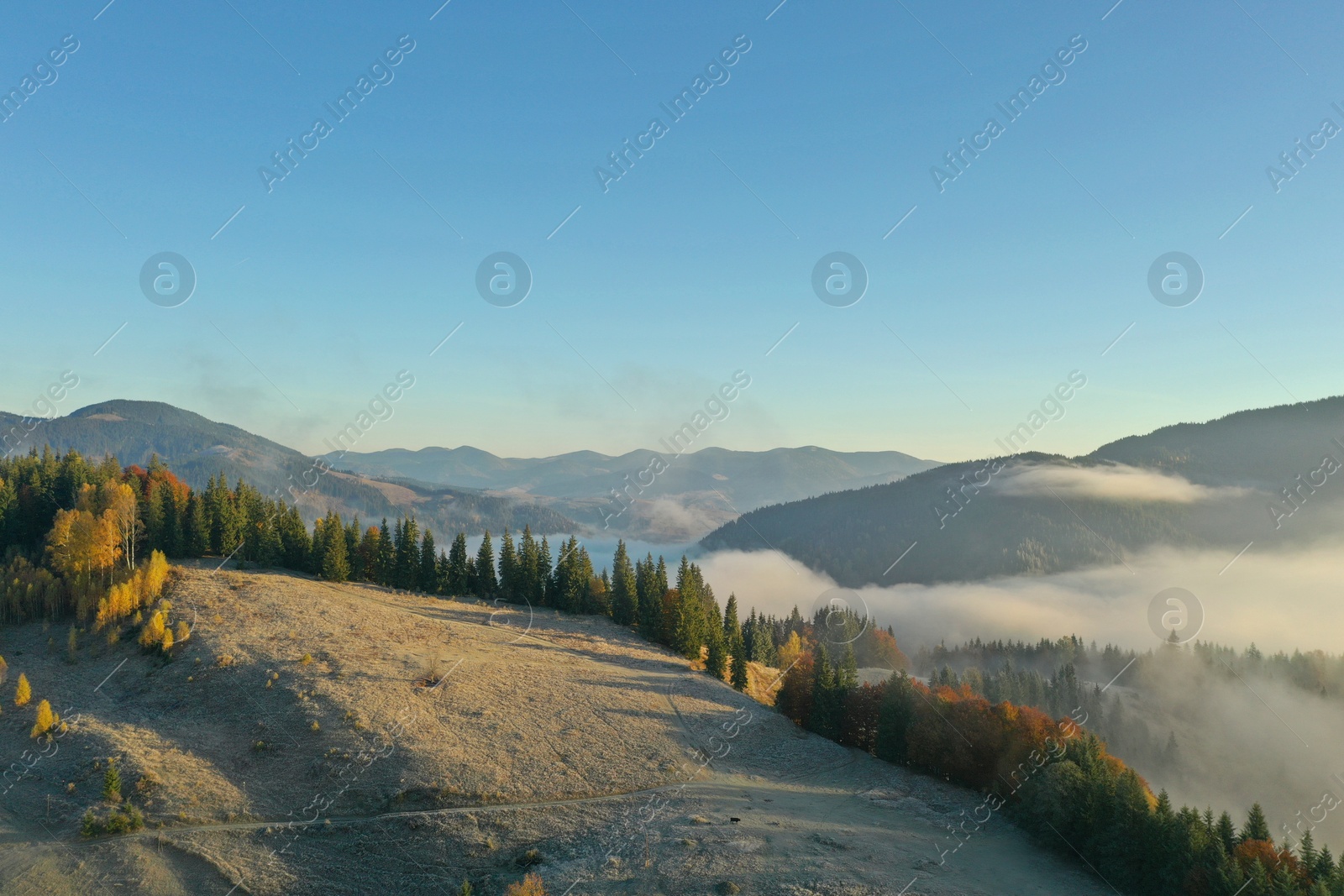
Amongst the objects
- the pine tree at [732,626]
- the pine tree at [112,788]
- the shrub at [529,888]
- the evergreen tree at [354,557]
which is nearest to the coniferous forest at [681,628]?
the evergreen tree at [354,557]

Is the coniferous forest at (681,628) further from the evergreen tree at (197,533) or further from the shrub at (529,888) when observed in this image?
the shrub at (529,888)

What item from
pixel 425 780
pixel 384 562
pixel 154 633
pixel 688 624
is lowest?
pixel 425 780

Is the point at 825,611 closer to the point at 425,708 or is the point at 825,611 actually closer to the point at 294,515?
the point at 294,515

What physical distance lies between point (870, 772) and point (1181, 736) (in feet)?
506

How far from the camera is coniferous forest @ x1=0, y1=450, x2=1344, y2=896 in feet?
129

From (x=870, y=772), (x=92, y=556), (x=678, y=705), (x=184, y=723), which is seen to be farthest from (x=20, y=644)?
(x=870, y=772)

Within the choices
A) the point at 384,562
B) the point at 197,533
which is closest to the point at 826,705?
the point at 384,562

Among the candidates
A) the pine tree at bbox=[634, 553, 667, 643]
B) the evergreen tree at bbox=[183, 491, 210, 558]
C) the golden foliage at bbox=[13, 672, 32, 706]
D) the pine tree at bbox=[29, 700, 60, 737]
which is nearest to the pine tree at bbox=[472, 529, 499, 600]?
the pine tree at bbox=[634, 553, 667, 643]

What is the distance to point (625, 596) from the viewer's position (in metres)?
91.6

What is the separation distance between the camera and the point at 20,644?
2333 inches

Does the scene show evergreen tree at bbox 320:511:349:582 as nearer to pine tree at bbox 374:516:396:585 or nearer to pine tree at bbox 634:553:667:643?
pine tree at bbox 374:516:396:585

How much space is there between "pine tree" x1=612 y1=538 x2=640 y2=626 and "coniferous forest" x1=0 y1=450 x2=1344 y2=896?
0.23 m

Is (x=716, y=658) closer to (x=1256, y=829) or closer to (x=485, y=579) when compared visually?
(x=485, y=579)

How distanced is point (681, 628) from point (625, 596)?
12325mm
